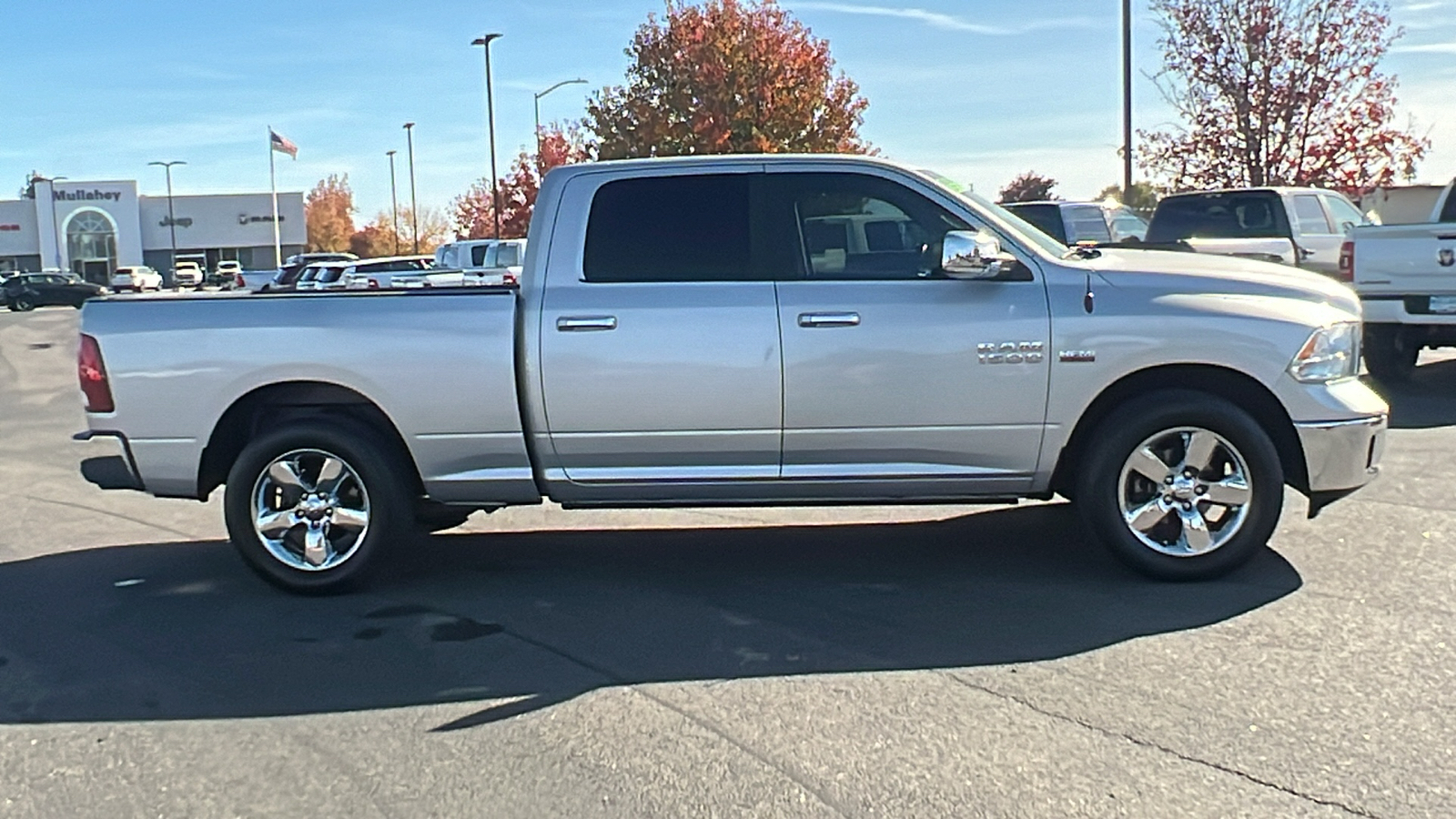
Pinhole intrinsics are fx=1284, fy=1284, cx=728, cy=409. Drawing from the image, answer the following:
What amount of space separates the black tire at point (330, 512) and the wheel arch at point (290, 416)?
78 mm

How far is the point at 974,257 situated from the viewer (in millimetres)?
5473

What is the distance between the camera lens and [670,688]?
15.3 feet

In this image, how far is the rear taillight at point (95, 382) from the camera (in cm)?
593

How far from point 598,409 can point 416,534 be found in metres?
2.17

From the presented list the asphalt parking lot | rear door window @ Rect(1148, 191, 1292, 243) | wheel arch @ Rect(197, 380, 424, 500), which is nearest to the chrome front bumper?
the asphalt parking lot

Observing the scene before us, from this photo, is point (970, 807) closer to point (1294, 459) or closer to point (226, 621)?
point (1294, 459)

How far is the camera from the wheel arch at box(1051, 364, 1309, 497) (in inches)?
225

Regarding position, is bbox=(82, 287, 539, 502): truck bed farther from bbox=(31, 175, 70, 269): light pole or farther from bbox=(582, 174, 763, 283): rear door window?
bbox=(31, 175, 70, 269): light pole

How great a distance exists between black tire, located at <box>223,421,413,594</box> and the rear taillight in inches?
25.7

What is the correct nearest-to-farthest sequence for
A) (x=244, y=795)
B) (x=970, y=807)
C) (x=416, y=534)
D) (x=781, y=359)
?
(x=970, y=807), (x=244, y=795), (x=781, y=359), (x=416, y=534)

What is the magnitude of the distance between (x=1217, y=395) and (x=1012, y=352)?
0.97 metres

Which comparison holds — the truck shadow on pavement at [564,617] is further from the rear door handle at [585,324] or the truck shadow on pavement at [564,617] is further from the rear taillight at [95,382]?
the rear door handle at [585,324]

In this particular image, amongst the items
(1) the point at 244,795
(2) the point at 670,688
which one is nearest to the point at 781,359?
(2) the point at 670,688

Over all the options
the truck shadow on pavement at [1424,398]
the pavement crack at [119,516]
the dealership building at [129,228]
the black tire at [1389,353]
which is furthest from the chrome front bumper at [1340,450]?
the dealership building at [129,228]
